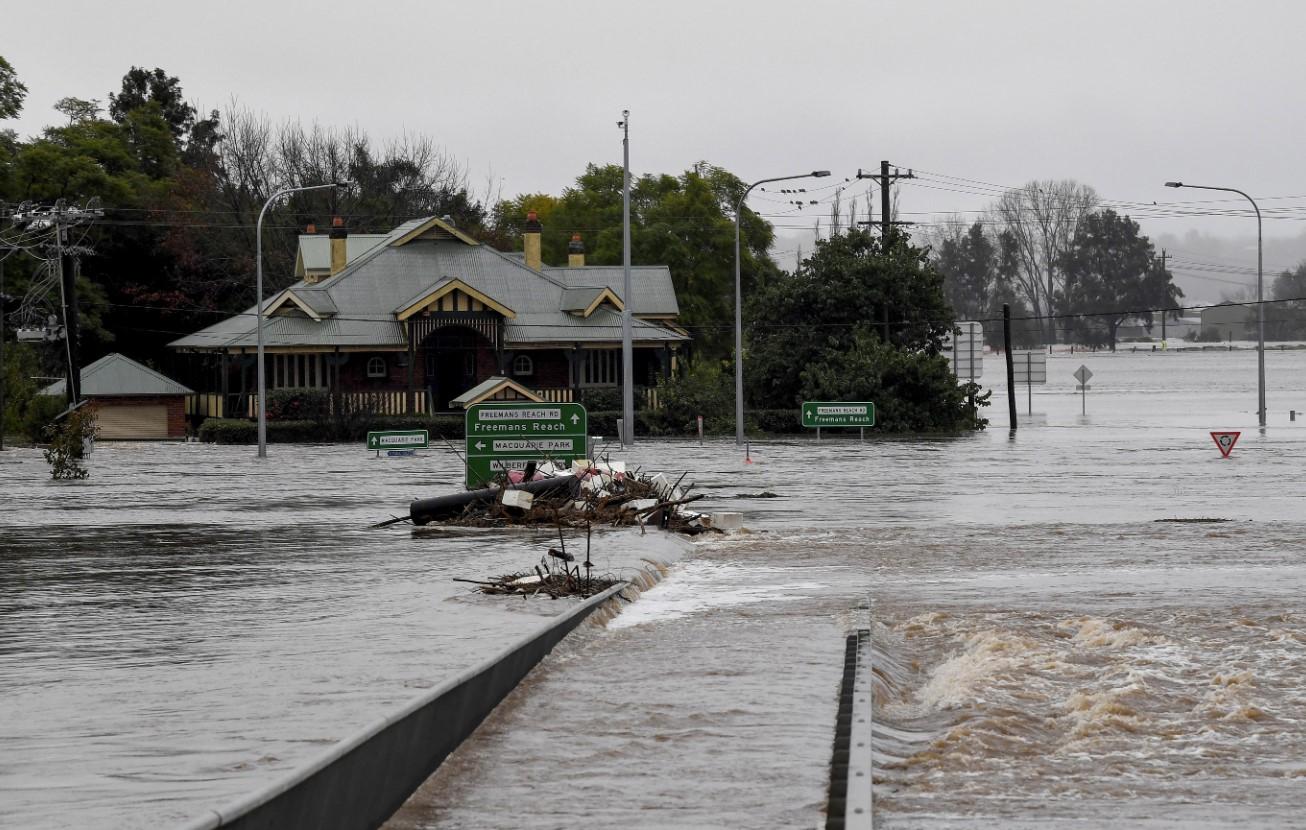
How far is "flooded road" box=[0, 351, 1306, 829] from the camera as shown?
27.2 ft

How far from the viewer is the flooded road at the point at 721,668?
830 cm

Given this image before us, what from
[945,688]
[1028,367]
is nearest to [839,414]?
[1028,367]

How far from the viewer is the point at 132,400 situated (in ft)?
246

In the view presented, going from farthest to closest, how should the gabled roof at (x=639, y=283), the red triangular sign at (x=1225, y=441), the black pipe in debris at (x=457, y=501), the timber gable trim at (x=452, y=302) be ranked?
the gabled roof at (x=639, y=283) < the timber gable trim at (x=452, y=302) < the red triangular sign at (x=1225, y=441) < the black pipe in debris at (x=457, y=501)

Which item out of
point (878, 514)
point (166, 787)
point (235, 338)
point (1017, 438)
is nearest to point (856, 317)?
point (1017, 438)

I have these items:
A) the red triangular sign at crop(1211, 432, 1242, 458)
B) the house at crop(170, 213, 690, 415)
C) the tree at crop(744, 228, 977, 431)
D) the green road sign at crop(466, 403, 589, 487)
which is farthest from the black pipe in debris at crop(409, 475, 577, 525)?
the tree at crop(744, 228, 977, 431)

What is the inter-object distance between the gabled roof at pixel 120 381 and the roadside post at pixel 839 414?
91.7 ft

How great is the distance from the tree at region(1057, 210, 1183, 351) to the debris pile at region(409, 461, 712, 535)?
14148cm

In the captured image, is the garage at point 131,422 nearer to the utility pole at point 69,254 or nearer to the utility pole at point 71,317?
the utility pole at point 69,254

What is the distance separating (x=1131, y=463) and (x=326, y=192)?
59.5 metres

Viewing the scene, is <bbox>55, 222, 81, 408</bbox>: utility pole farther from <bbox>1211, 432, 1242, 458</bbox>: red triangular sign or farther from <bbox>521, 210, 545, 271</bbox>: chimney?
<bbox>1211, 432, 1242, 458</bbox>: red triangular sign

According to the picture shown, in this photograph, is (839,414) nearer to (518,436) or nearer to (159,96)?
(518,436)

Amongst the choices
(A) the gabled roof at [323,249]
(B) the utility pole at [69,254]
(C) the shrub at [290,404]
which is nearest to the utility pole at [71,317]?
(B) the utility pole at [69,254]

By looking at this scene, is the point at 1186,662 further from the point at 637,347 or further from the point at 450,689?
the point at 637,347
